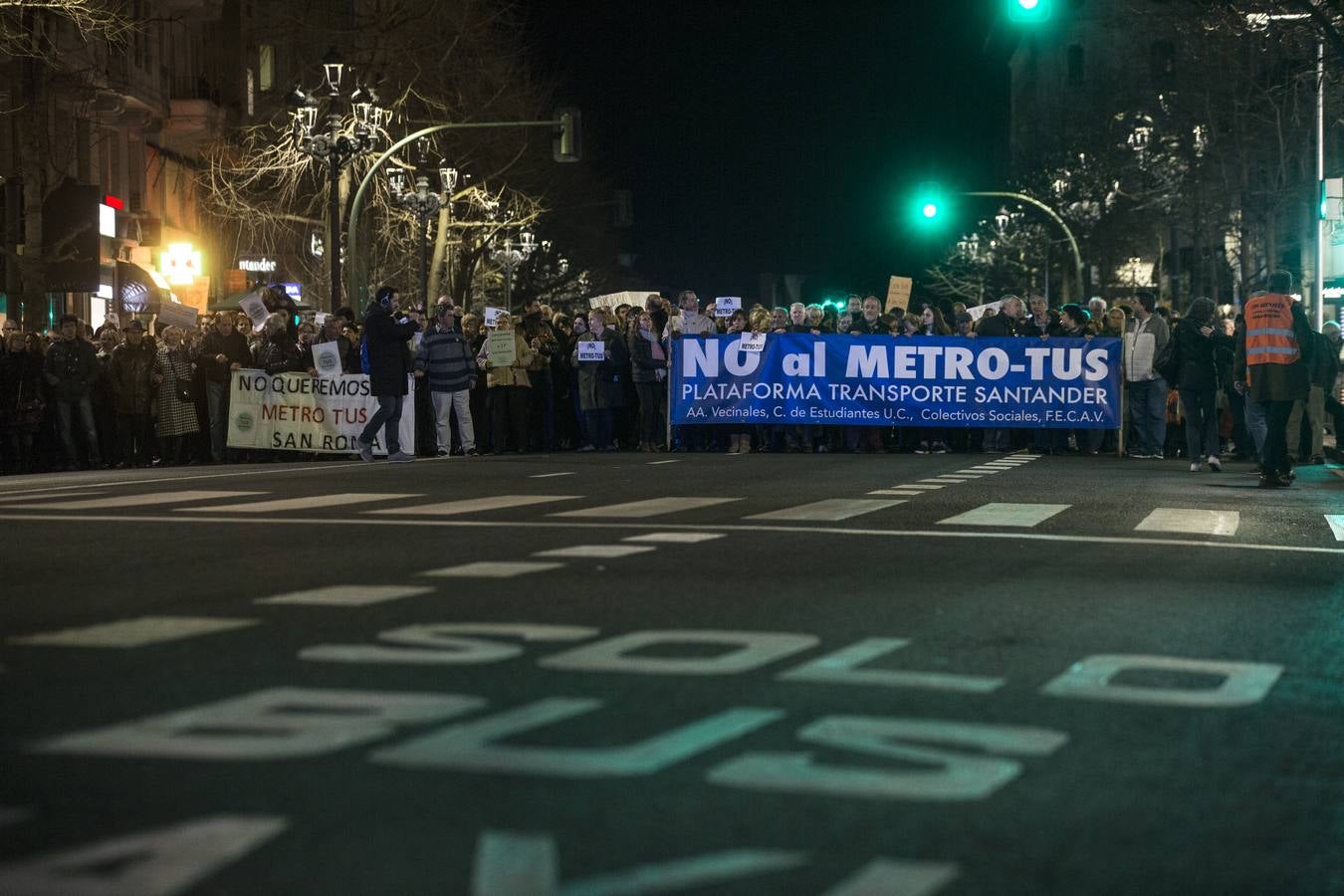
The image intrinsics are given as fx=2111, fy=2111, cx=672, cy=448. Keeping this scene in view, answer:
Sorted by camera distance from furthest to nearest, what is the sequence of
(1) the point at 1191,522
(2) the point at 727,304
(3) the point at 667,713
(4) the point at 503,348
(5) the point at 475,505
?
(2) the point at 727,304 → (4) the point at 503,348 → (5) the point at 475,505 → (1) the point at 1191,522 → (3) the point at 667,713

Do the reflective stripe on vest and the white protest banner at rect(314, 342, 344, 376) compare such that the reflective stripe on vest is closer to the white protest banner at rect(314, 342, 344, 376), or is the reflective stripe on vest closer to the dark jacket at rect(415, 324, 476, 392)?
the dark jacket at rect(415, 324, 476, 392)

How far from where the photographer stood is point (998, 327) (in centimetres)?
2769

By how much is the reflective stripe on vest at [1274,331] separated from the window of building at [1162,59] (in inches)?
1416

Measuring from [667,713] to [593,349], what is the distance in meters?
20.9

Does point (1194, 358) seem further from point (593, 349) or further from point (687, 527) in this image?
point (687, 527)

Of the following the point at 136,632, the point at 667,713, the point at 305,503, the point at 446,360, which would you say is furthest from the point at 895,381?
the point at 667,713

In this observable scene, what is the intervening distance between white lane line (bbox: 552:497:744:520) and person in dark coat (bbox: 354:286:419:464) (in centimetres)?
789

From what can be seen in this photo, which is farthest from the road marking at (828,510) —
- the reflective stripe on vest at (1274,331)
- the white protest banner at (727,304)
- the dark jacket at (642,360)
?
the white protest banner at (727,304)

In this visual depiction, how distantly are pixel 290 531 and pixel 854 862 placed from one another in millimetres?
8874

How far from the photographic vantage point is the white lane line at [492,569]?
9.93 meters

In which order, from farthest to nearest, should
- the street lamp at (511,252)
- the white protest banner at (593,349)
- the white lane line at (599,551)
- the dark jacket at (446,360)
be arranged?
the street lamp at (511,252) → the white protest banner at (593,349) → the dark jacket at (446,360) → the white lane line at (599,551)

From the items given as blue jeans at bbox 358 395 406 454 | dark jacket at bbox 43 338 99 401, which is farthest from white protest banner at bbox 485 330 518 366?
dark jacket at bbox 43 338 99 401

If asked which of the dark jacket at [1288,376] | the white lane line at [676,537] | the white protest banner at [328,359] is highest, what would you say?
the white protest banner at [328,359]

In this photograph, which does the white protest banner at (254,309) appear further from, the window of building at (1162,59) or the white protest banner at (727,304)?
the window of building at (1162,59)
